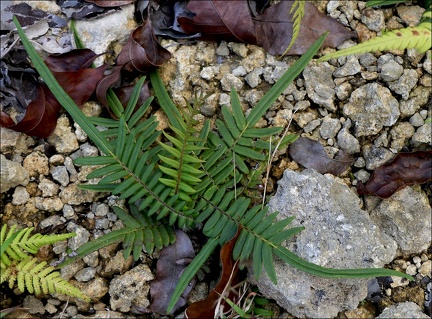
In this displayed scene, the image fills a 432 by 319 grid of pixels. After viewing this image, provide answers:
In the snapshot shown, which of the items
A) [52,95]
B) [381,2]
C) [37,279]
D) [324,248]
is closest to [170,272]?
[37,279]

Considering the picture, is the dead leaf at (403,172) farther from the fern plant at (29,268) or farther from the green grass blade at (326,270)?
the fern plant at (29,268)

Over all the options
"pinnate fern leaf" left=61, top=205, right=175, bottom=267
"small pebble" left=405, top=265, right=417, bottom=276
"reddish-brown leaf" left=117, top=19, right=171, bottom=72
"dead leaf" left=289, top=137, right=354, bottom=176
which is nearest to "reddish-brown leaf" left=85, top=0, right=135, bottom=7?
"reddish-brown leaf" left=117, top=19, right=171, bottom=72

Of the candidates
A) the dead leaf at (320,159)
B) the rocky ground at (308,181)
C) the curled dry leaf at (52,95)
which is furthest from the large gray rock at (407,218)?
the curled dry leaf at (52,95)

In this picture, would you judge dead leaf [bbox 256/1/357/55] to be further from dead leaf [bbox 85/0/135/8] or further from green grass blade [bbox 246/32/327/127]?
dead leaf [bbox 85/0/135/8]

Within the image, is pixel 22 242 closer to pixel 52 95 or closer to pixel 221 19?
pixel 52 95

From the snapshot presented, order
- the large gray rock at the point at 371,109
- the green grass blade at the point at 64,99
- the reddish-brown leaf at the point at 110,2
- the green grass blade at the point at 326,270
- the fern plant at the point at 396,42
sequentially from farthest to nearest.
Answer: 1. the reddish-brown leaf at the point at 110,2
2. the large gray rock at the point at 371,109
3. the green grass blade at the point at 64,99
4. the green grass blade at the point at 326,270
5. the fern plant at the point at 396,42

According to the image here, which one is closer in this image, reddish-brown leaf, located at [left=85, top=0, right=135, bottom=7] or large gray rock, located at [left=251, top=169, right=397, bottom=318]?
large gray rock, located at [left=251, top=169, right=397, bottom=318]

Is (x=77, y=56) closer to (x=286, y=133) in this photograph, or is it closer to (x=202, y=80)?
(x=202, y=80)
